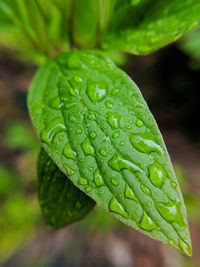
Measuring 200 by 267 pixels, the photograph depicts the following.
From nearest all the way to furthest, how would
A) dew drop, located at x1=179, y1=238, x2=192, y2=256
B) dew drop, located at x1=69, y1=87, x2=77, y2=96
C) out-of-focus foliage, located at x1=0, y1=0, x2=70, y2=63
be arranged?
dew drop, located at x1=179, y1=238, x2=192, y2=256 < dew drop, located at x1=69, y1=87, x2=77, y2=96 < out-of-focus foliage, located at x1=0, y1=0, x2=70, y2=63

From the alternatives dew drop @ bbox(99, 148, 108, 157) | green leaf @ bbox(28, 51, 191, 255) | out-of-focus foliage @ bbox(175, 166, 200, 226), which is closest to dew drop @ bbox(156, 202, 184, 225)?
green leaf @ bbox(28, 51, 191, 255)

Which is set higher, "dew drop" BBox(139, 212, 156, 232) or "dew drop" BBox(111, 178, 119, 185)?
"dew drop" BBox(111, 178, 119, 185)

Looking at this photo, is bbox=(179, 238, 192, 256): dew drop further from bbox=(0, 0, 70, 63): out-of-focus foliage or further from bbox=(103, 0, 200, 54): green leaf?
bbox=(0, 0, 70, 63): out-of-focus foliage

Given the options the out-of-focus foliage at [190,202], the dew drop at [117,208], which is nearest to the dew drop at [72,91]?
the dew drop at [117,208]

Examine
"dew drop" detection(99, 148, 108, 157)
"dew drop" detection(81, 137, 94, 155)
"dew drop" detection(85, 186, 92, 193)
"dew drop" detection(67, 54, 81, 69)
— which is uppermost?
"dew drop" detection(67, 54, 81, 69)

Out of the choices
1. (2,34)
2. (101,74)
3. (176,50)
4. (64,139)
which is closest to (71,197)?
(64,139)

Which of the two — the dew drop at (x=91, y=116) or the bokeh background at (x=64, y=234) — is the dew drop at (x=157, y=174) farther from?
the bokeh background at (x=64, y=234)

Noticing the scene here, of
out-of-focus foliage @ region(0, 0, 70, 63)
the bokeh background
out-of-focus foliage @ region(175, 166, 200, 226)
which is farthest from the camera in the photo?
the bokeh background
